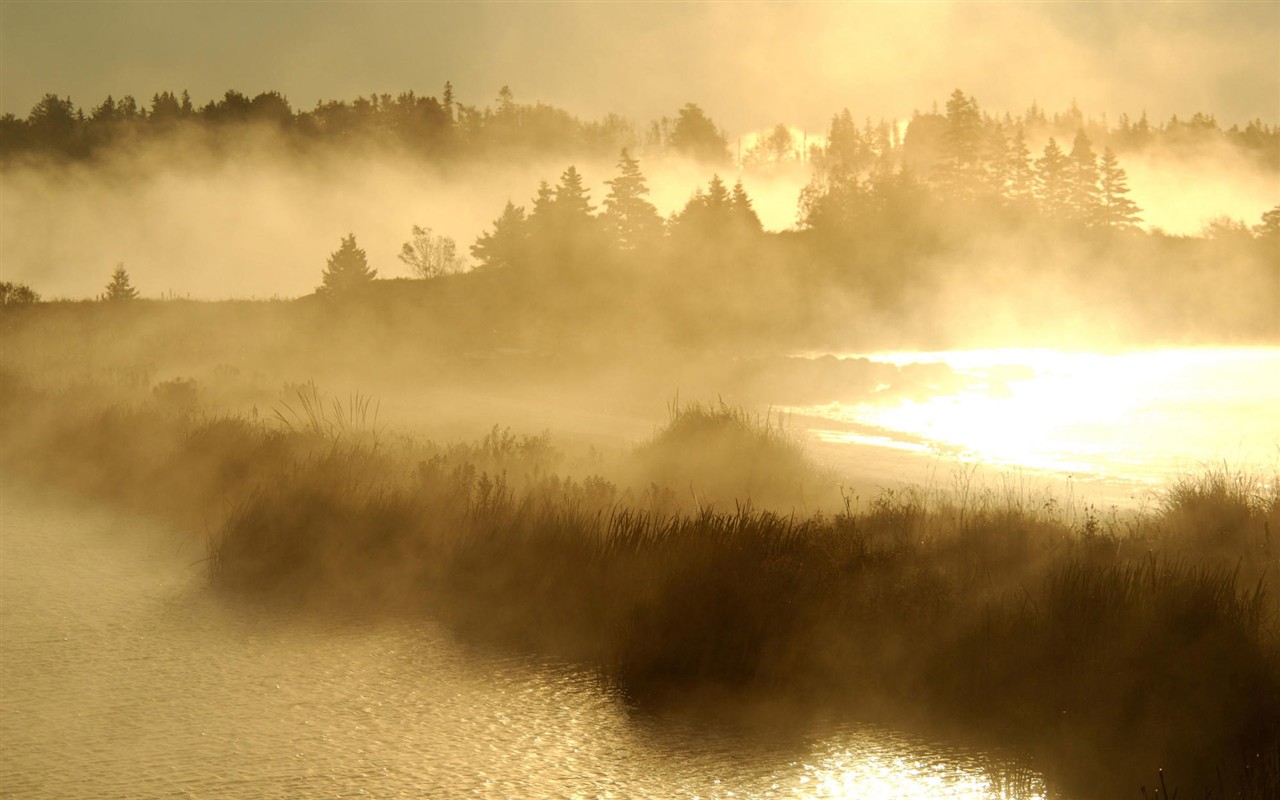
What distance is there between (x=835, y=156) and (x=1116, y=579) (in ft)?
380

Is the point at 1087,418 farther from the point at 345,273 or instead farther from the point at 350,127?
the point at 350,127

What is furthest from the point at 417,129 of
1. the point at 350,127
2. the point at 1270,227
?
the point at 1270,227

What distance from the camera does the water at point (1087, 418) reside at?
19391 mm

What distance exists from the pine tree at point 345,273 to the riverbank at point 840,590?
36147mm

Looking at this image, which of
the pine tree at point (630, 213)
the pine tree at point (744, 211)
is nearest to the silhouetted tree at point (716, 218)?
the pine tree at point (744, 211)

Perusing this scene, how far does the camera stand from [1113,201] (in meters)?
76.5

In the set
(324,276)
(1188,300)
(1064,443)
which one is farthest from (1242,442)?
(1188,300)

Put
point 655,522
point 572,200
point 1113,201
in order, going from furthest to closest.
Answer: point 1113,201 < point 572,200 < point 655,522

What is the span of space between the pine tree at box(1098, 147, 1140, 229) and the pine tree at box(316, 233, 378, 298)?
48938 millimetres

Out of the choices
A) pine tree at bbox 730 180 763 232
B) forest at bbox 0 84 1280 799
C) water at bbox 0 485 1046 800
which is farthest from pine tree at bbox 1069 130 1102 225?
water at bbox 0 485 1046 800

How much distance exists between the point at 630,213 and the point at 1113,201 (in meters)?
36.0

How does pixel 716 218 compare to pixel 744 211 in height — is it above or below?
below

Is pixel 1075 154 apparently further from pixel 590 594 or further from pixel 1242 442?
pixel 590 594

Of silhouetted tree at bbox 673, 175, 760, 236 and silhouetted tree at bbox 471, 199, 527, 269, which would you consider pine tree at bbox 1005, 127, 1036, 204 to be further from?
silhouetted tree at bbox 471, 199, 527, 269
